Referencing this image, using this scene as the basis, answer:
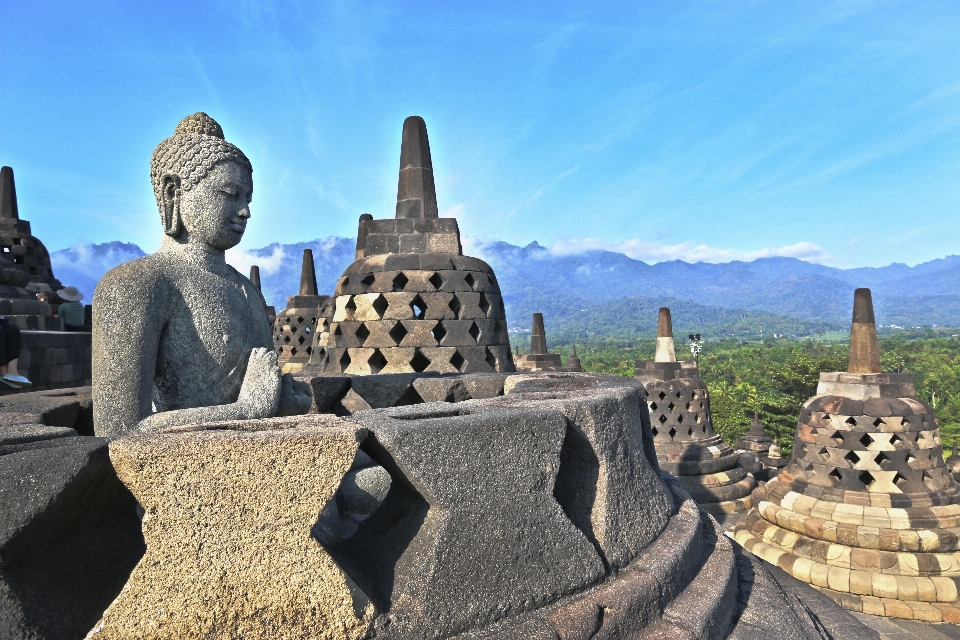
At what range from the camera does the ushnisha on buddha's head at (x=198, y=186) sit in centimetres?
231

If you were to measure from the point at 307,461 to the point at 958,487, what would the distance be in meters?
9.36

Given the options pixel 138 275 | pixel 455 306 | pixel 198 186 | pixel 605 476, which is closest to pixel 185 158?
pixel 198 186

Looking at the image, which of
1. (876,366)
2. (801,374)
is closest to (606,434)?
(876,366)

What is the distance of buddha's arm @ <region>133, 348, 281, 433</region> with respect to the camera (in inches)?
76.6

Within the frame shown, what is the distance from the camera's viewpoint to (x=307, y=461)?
1485 millimetres

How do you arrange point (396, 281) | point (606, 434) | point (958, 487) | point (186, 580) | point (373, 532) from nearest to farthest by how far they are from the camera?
point (186, 580), point (373, 532), point (606, 434), point (396, 281), point (958, 487)

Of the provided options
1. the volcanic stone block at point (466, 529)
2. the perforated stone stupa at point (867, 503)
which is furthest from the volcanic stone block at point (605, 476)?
the perforated stone stupa at point (867, 503)

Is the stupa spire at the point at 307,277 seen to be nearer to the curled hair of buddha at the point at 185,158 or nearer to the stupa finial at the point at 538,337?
the stupa finial at the point at 538,337

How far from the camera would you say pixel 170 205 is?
2.36m

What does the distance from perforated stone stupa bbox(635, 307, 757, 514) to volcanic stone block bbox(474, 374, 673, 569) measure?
928 cm

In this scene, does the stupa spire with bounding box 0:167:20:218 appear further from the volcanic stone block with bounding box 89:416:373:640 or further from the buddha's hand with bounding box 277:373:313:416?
the volcanic stone block with bounding box 89:416:373:640

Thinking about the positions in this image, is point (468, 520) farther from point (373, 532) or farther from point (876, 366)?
point (876, 366)

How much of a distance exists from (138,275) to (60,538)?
880 millimetres

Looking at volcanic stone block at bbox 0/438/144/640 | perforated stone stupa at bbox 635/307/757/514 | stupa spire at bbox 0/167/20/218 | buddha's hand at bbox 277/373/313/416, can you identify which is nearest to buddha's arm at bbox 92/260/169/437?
volcanic stone block at bbox 0/438/144/640
